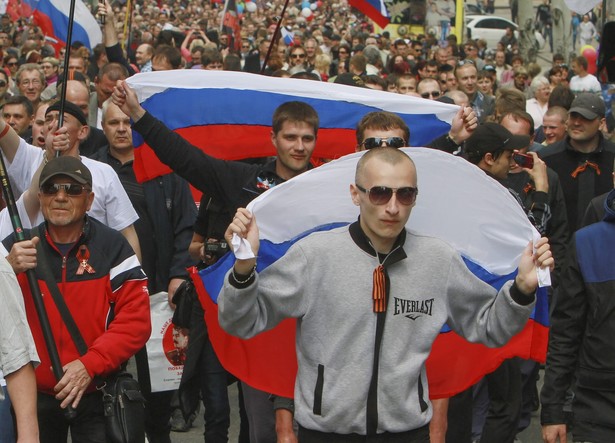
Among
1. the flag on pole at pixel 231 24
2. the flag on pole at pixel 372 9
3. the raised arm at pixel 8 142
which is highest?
the flag on pole at pixel 231 24

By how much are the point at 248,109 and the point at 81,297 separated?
7.73ft

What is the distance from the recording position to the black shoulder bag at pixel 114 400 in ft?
18.6

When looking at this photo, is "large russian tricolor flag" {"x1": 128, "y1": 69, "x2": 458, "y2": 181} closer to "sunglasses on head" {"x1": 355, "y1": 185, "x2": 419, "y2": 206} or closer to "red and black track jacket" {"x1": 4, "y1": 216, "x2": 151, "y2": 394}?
"red and black track jacket" {"x1": 4, "y1": 216, "x2": 151, "y2": 394}

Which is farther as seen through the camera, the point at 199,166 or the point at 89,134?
the point at 89,134

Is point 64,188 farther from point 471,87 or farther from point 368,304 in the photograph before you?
point 471,87

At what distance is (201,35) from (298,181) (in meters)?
19.2

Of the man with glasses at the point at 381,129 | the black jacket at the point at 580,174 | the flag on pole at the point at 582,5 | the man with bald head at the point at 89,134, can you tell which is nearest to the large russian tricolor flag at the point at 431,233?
the man with glasses at the point at 381,129

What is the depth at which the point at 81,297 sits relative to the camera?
5746 mm

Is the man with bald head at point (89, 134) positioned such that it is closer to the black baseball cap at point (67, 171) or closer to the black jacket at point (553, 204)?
the black baseball cap at point (67, 171)

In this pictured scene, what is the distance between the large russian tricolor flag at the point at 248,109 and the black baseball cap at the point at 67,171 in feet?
5.32

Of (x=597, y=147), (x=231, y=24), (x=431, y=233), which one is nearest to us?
(x=431, y=233)

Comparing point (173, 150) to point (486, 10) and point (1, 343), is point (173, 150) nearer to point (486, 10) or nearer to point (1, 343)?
point (1, 343)

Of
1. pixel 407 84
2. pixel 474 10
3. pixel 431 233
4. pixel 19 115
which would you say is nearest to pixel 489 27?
pixel 474 10

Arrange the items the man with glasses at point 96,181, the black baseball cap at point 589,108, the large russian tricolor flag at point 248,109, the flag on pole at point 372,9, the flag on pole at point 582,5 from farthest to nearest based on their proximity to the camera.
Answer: the flag on pole at point 372,9, the flag on pole at point 582,5, the black baseball cap at point 589,108, the large russian tricolor flag at point 248,109, the man with glasses at point 96,181
